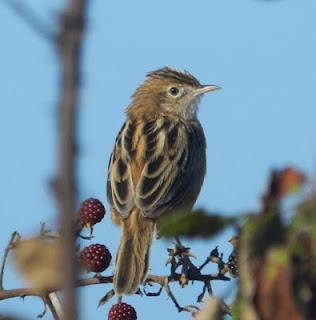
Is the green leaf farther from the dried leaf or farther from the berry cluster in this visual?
the berry cluster

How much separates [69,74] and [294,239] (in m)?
0.74

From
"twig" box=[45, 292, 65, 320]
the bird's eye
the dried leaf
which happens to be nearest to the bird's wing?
the bird's eye

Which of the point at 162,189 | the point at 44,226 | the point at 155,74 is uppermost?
the point at 155,74

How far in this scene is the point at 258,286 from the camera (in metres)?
1.47

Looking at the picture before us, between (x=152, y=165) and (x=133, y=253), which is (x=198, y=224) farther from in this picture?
(x=152, y=165)

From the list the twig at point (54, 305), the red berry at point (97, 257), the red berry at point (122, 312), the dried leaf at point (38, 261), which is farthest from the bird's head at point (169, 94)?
the dried leaf at point (38, 261)

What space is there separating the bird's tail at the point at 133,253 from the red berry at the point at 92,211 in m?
0.65

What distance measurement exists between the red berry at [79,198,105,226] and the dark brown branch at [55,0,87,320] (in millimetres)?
4291

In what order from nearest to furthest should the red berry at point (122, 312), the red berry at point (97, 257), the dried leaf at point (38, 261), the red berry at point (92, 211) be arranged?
the dried leaf at point (38, 261) < the red berry at point (122, 312) < the red berry at point (97, 257) < the red berry at point (92, 211)

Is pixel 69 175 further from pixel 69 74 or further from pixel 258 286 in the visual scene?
pixel 258 286

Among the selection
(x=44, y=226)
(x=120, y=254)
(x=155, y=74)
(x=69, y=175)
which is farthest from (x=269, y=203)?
(x=155, y=74)

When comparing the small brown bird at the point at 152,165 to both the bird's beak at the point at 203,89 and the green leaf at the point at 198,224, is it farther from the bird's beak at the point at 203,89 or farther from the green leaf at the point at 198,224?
the green leaf at the point at 198,224

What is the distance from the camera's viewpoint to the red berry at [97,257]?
198 inches

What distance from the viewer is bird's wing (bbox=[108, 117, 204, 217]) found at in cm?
812
